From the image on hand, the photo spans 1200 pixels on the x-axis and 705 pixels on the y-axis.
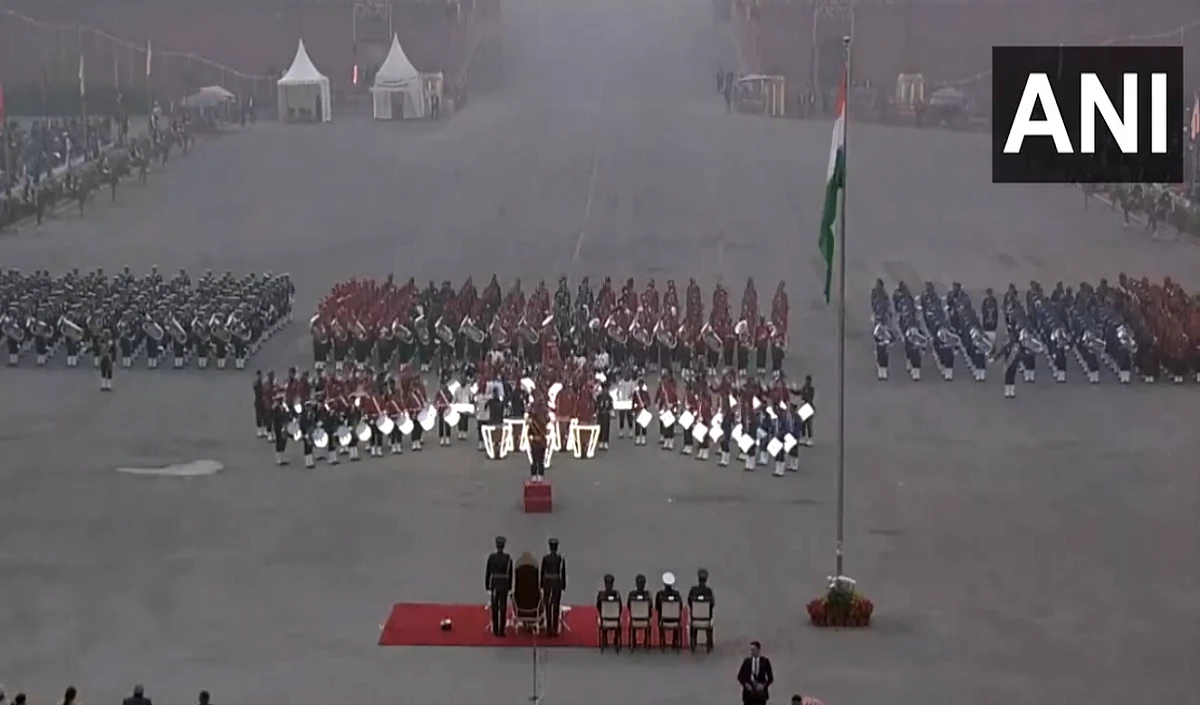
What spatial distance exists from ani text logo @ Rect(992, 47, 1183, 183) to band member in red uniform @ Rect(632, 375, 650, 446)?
12.6 metres

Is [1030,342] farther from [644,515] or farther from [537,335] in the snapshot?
[644,515]

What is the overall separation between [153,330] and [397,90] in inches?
862

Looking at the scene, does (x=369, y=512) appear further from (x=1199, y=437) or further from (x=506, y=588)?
(x=1199, y=437)

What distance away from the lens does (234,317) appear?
2791cm

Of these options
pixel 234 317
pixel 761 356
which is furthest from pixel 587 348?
pixel 234 317

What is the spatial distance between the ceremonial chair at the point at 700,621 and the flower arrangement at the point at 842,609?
1.12 metres

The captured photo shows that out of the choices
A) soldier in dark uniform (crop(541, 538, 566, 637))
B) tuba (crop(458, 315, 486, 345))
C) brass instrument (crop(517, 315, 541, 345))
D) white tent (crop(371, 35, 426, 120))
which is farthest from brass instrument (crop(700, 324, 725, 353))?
white tent (crop(371, 35, 426, 120))

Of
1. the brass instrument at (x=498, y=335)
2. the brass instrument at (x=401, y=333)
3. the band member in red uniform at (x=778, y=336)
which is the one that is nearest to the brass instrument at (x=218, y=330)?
the brass instrument at (x=401, y=333)

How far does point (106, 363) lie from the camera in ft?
87.0

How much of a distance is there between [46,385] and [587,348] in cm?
691

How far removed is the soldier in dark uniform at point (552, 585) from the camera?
16.0 m

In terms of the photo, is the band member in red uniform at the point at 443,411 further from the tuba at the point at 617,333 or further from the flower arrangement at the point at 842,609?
the flower arrangement at the point at 842,609

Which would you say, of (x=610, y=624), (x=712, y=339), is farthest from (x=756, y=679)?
(x=712, y=339)

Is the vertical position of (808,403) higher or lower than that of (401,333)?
lower
